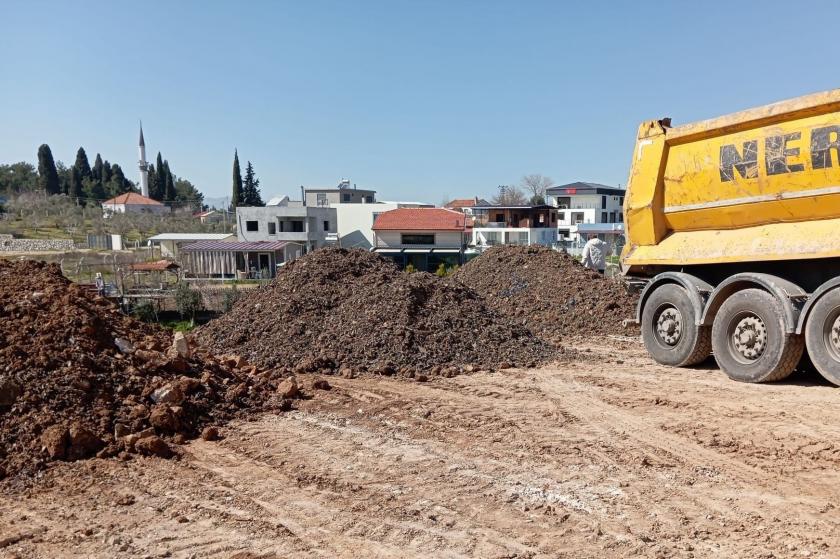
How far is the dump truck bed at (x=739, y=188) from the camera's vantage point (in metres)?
7.22

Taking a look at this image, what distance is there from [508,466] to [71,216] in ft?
182

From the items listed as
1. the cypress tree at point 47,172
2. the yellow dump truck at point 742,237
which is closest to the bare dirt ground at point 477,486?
the yellow dump truck at point 742,237

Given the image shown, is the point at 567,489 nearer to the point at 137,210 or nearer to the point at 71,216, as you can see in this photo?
the point at 71,216

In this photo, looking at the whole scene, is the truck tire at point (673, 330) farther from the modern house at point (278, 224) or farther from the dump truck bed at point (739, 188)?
the modern house at point (278, 224)

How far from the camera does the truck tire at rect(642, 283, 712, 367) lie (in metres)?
8.79

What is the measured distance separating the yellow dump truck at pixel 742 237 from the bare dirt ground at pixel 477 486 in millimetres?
738

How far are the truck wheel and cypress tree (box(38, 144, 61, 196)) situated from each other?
74.0 m

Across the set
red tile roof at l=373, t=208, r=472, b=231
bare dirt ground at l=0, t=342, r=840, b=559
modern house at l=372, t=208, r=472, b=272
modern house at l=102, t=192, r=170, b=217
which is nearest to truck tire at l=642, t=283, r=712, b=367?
bare dirt ground at l=0, t=342, r=840, b=559

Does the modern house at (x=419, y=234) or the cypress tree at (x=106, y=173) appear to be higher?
the cypress tree at (x=106, y=173)

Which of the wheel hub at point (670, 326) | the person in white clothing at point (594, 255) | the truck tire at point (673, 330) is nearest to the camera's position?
the truck tire at point (673, 330)

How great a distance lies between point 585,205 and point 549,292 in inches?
2262

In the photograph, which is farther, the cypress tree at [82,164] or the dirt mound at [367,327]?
the cypress tree at [82,164]

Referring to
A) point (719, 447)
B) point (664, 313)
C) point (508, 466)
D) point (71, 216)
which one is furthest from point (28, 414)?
point (71, 216)

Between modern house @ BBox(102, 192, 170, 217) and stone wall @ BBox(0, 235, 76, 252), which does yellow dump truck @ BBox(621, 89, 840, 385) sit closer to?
stone wall @ BBox(0, 235, 76, 252)
